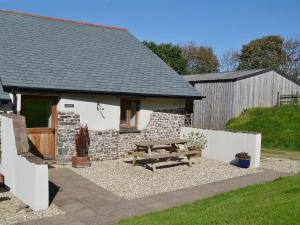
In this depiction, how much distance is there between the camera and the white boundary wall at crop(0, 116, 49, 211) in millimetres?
7109

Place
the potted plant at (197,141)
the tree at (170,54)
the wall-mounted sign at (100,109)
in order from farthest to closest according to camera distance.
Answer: the tree at (170,54) < the potted plant at (197,141) < the wall-mounted sign at (100,109)

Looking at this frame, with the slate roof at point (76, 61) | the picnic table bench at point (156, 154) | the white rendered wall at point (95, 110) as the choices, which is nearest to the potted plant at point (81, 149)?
the white rendered wall at point (95, 110)

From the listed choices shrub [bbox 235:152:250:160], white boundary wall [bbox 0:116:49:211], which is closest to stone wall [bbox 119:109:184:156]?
shrub [bbox 235:152:250:160]

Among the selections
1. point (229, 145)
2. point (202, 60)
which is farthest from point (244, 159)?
point (202, 60)

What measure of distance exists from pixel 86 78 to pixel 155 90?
3.01 metres

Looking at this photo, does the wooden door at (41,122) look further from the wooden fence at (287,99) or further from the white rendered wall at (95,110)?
the wooden fence at (287,99)

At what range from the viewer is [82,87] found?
39.4 feet

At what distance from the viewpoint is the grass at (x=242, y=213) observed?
5.32 m

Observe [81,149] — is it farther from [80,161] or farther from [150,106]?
[150,106]

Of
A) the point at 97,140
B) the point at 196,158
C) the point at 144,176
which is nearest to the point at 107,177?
the point at 144,176

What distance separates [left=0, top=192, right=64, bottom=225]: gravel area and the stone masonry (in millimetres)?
4034

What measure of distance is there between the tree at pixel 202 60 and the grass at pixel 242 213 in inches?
1633

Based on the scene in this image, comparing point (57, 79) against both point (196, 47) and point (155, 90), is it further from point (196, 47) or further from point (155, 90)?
point (196, 47)

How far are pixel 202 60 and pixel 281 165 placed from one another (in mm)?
36673
